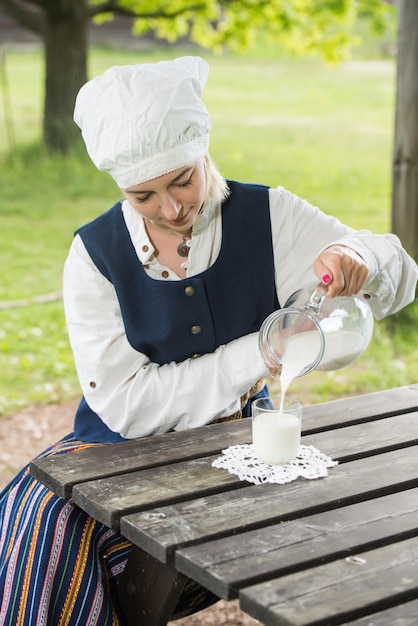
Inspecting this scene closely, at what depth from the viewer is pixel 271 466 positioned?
2.13m

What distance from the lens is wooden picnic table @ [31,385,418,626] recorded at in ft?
5.29

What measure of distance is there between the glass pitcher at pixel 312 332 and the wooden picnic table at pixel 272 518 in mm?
225

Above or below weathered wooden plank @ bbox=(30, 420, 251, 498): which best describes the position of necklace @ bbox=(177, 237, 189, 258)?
above

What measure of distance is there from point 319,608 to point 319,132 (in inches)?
455

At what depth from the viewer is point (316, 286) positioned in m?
2.19

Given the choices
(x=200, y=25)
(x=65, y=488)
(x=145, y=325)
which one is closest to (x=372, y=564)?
(x=65, y=488)

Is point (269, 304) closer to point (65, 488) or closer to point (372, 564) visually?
point (65, 488)

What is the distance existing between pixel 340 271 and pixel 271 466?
0.44 metres

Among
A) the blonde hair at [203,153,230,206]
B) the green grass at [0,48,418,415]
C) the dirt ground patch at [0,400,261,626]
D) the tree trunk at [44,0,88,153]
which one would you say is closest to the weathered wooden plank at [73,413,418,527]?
the blonde hair at [203,153,230,206]

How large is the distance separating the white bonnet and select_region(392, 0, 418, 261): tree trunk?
2903 millimetres

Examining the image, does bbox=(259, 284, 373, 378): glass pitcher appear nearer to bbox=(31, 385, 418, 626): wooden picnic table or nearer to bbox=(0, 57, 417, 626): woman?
bbox=(0, 57, 417, 626): woman

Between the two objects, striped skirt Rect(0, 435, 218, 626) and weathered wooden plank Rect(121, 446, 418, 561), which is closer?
weathered wooden plank Rect(121, 446, 418, 561)

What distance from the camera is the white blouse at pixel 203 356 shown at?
2.43 meters

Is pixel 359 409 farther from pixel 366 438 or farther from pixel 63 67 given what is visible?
pixel 63 67
